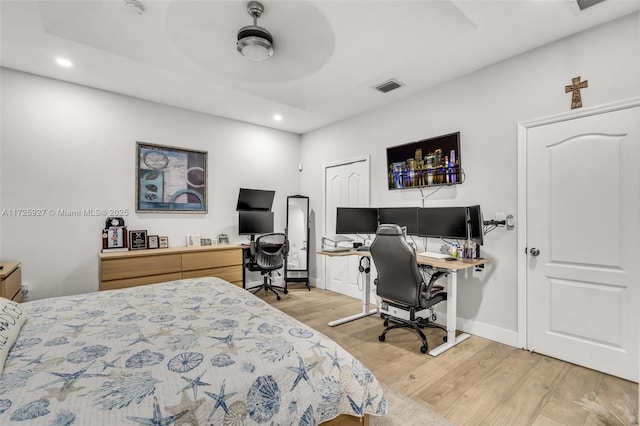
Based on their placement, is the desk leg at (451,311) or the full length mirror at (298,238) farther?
the full length mirror at (298,238)

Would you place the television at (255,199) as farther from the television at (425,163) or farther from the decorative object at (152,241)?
the television at (425,163)

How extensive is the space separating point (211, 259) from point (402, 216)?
259 centimetres

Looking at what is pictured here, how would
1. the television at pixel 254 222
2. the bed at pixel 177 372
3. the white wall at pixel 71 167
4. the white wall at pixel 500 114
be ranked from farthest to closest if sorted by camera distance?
the television at pixel 254 222, the white wall at pixel 71 167, the white wall at pixel 500 114, the bed at pixel 177 372

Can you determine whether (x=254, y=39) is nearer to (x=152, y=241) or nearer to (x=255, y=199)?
(x=255, y=199)

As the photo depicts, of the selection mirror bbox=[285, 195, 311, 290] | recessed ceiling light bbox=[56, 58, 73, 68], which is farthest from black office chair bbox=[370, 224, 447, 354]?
recessed ceiling light bbox=[56, 58, 73, 68]

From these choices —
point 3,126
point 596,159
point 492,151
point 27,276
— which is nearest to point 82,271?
point 27,276

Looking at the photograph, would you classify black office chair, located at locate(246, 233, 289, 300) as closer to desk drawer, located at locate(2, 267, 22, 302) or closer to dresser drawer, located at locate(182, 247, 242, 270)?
dresser drawer, located at locate(182, 247, 242, 270)

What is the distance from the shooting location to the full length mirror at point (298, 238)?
519cm

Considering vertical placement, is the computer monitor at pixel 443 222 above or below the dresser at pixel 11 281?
above

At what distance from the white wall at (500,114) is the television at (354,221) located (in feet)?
1.28

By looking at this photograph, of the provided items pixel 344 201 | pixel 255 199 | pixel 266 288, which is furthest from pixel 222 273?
Result: pixel 344 201

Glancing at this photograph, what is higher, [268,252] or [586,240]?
[586,240]

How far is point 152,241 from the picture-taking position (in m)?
3.89

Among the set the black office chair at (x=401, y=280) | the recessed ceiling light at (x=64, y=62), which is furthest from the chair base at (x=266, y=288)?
the recessed ceiling light at (x=64, y=62)
